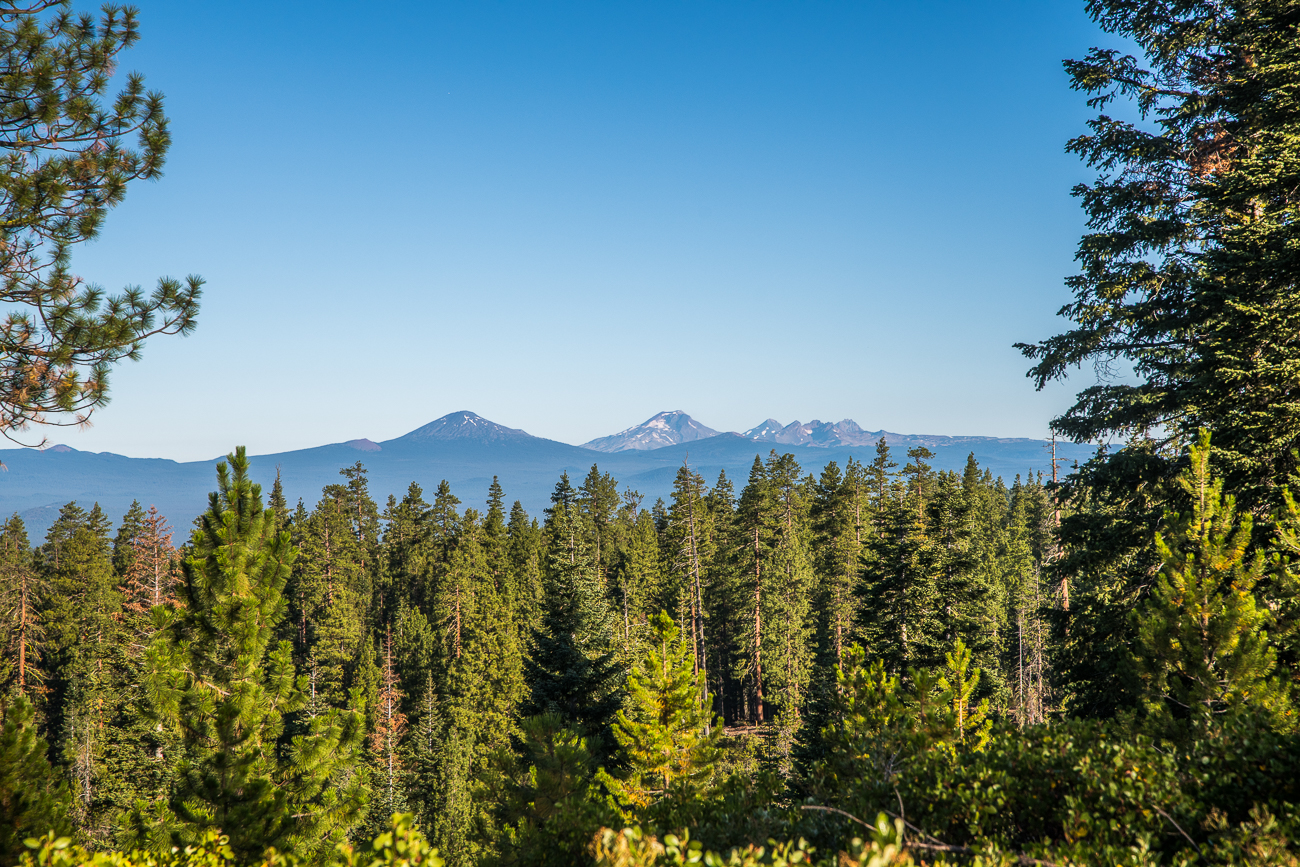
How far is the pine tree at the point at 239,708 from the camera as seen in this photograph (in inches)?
349

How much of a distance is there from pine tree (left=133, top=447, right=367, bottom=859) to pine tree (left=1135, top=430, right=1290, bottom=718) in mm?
10738

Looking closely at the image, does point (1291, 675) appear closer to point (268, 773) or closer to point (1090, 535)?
point (1090, 535)

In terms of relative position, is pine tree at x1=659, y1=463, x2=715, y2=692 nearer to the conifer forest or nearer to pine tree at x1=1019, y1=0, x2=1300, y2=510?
the conifer forest

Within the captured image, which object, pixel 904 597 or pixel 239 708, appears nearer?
pixel 239 708

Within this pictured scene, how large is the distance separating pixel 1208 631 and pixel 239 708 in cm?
1202

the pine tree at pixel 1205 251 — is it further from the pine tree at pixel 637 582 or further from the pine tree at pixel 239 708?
the pine tree at pixel 637 582

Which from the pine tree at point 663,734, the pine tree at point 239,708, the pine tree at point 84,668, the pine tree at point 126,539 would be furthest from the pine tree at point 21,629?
the pine tree at point 663,734

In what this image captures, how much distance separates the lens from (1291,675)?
7.34m

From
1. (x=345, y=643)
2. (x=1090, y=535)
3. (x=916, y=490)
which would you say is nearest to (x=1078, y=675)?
(x=1090, y=535)

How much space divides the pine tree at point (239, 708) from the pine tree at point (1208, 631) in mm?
10738

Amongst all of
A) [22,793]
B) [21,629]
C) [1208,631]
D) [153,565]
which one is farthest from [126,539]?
[1208,631]

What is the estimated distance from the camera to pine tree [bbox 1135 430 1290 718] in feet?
21.1

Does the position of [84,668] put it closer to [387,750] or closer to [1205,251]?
[387,750]

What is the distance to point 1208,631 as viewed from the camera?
6766 millimetres
